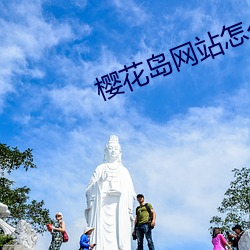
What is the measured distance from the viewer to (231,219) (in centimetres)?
1903

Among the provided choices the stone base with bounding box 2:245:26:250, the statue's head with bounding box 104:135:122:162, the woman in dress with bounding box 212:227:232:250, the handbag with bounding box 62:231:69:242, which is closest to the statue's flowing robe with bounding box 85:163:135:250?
the statue's head with bounding box 104:135:122:162

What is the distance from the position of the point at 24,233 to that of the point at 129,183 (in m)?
4.01

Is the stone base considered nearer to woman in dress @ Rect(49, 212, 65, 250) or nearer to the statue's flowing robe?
woman in dress @ Rect(49, 212, 65, 250)

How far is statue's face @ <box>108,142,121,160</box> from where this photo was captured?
14.6m

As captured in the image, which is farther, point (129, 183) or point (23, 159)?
point (23, 159)

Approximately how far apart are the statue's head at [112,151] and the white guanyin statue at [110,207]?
0.90ft

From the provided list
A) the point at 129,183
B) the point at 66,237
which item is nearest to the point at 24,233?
the point at 66,237

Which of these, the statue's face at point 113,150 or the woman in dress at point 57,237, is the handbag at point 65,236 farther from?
the statue's face at point 113,150

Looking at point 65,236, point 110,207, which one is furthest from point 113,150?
point 65,236

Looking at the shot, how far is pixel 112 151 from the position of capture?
47.9ft

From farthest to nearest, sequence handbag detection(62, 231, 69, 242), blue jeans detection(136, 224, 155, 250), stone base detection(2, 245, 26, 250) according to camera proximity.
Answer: stone base detection(2, 245, 26, 250) < blue jeans detection(136, 224, 155, 250) < handbag detection(62, 231, 69, 242)

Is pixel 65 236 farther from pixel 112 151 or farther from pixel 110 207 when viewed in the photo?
pixel 112 151

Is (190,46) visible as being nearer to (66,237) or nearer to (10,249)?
(66,237)

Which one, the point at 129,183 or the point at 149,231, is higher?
the point at 129,183
